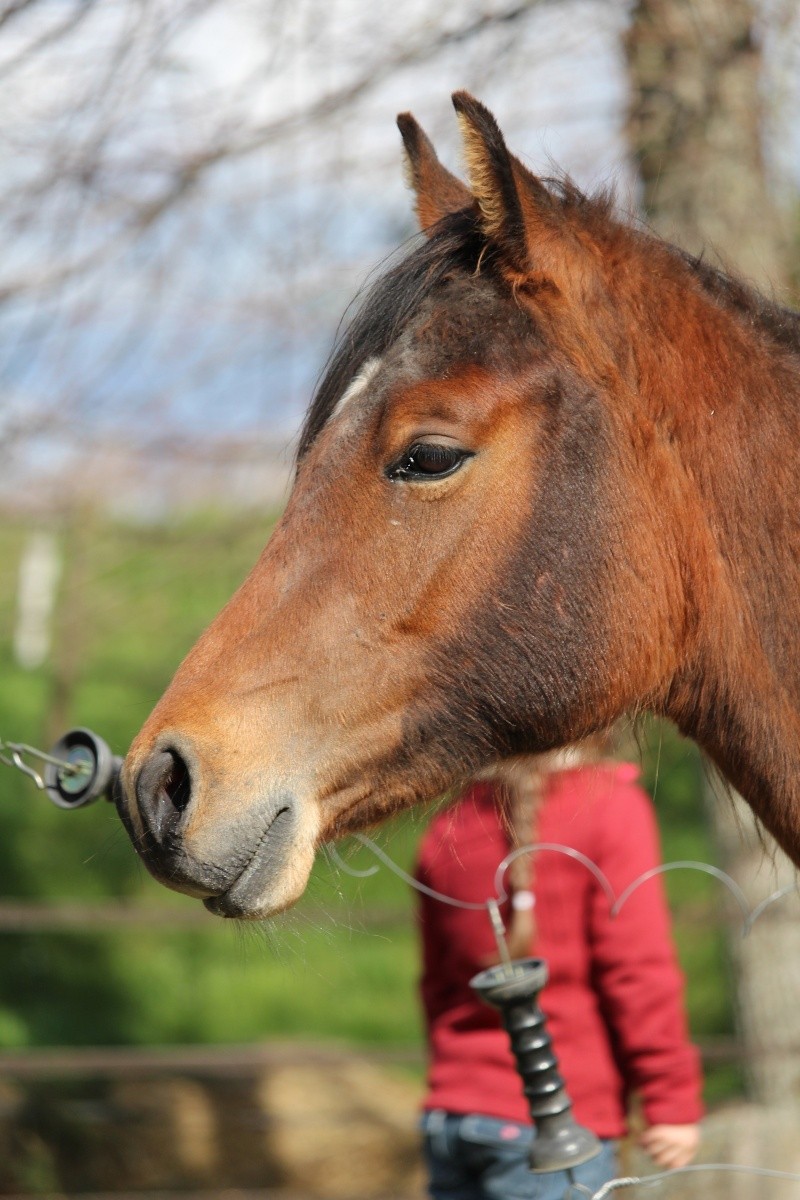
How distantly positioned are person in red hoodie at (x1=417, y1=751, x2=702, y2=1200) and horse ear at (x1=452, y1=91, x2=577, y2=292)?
1.25 m

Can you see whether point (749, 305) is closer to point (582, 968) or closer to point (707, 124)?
point (582, 968)

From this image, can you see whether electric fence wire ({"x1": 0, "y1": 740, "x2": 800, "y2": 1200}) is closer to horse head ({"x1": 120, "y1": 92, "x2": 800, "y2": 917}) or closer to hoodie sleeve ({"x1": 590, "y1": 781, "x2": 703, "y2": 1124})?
hoodie sleeve ({"x1": 590, "y1": 781, "x2": 703, "y2": 1124})

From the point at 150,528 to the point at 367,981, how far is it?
3196 millimetres

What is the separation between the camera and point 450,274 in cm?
232

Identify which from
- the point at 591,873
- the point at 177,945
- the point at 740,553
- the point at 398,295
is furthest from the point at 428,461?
the point at 177,945

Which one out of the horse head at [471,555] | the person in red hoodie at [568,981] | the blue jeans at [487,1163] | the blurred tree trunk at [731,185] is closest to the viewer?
the horse head at [471,555]

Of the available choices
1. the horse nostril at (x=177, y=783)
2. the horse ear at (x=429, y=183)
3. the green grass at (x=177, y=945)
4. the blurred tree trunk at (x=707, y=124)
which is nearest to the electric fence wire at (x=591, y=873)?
the horse nostril at (x=177, y=783)

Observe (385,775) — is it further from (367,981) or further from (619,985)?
(367,981)

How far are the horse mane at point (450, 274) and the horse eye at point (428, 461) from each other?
23 centimetres

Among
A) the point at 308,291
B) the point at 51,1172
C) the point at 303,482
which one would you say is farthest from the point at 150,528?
the point at 303,482

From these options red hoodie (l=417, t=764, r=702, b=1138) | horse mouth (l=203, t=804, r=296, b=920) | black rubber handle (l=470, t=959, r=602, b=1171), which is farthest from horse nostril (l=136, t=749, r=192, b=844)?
red hoodie (l=417, t=764, r=702, b=1138)

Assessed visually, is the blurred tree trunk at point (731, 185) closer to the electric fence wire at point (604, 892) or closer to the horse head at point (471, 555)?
the electric fence wire at point (604, 892)

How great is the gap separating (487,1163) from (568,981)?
48 cm

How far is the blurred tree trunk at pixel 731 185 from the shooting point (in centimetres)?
504
